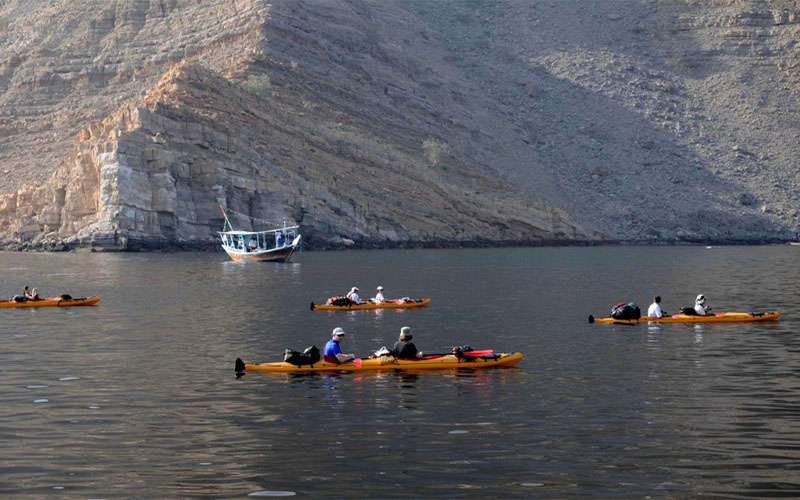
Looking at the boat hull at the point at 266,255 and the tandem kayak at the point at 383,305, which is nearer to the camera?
the tandem kayak at the point at 383,305

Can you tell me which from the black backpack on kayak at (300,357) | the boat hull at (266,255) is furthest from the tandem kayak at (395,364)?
the boat hull at (266,255)

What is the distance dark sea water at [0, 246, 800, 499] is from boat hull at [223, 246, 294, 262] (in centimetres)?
4095

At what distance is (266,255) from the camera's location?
98750 millimetres

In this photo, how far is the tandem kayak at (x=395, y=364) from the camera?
31.6 meters

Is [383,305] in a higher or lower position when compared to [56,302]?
lower

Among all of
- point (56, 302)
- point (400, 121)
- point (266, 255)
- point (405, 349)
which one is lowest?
point (405, 349)

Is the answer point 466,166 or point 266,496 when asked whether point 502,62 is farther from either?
point 266,496

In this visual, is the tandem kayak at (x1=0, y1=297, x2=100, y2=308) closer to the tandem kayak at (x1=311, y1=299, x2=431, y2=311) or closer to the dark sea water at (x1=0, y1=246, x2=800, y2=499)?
the dark sea water at (x1=0, y1=246, x2=800, y2=499)

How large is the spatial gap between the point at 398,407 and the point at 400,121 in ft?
368

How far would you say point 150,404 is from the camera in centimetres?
2691

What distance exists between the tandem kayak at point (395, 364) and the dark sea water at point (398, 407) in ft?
1.73

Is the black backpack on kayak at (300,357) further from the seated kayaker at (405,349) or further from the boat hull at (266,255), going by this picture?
the boat hull at (266,255)

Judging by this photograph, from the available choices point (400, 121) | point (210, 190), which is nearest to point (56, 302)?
point (210, 190)

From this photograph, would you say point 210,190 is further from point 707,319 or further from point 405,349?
point 405,349
